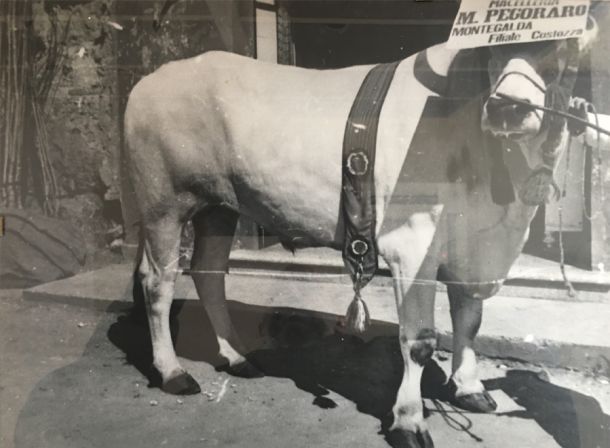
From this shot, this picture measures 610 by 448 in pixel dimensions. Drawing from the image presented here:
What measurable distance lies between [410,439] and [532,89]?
3.59 ft

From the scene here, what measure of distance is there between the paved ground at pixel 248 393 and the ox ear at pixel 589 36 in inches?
41.6

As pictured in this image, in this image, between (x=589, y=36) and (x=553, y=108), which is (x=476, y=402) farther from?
(x=589, y=36)

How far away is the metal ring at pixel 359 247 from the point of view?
1855 millimetres

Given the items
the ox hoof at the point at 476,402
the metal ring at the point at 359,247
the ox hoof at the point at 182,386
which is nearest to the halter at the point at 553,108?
the metal ring at the point at 359,247

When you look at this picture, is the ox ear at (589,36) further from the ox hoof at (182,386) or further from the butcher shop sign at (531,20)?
the ox hoof at (182,386)

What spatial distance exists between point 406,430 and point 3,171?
180cm

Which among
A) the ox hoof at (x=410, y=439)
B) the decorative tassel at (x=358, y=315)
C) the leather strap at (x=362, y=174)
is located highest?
the leather strap at (x=362, y=174)

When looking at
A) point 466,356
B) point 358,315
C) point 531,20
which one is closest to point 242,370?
point 358,315

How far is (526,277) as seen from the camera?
2.01 meters

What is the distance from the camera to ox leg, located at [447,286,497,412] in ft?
6.50

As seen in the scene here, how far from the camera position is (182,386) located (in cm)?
214

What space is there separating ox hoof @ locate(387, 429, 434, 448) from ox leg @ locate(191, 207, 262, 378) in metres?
0.56

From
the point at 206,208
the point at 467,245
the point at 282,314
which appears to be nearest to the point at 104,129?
the point at 206,208

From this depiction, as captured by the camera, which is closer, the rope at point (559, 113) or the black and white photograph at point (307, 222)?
the rope at point (559, 113)
